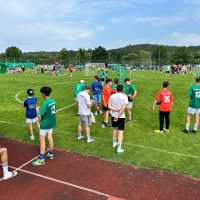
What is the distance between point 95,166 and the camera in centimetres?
702

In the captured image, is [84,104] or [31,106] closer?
[84,104]

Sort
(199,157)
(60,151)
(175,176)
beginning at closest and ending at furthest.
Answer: (175,176)
(199,157)
(60,151)

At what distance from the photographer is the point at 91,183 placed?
6152 mm

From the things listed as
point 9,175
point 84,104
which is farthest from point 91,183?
point 84,104

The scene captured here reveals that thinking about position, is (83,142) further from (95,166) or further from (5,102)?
(5,102)

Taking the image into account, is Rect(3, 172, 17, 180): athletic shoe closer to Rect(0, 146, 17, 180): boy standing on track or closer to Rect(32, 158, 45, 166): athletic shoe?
Rect(0, 146, 17, 180): boy standing on track

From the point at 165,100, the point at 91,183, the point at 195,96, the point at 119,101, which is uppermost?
the point at 119,101

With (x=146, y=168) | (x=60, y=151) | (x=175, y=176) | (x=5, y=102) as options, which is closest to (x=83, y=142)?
(x=60, y=151)

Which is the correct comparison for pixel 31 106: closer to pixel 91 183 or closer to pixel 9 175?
pixel 9 175

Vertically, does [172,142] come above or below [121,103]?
below

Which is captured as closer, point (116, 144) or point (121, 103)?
point (121, 103)

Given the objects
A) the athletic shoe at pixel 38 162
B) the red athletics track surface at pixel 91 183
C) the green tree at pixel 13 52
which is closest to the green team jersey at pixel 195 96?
the red athletics track surface at pixel 91 183

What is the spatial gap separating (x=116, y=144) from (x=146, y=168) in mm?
1736

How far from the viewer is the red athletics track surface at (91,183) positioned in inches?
222
